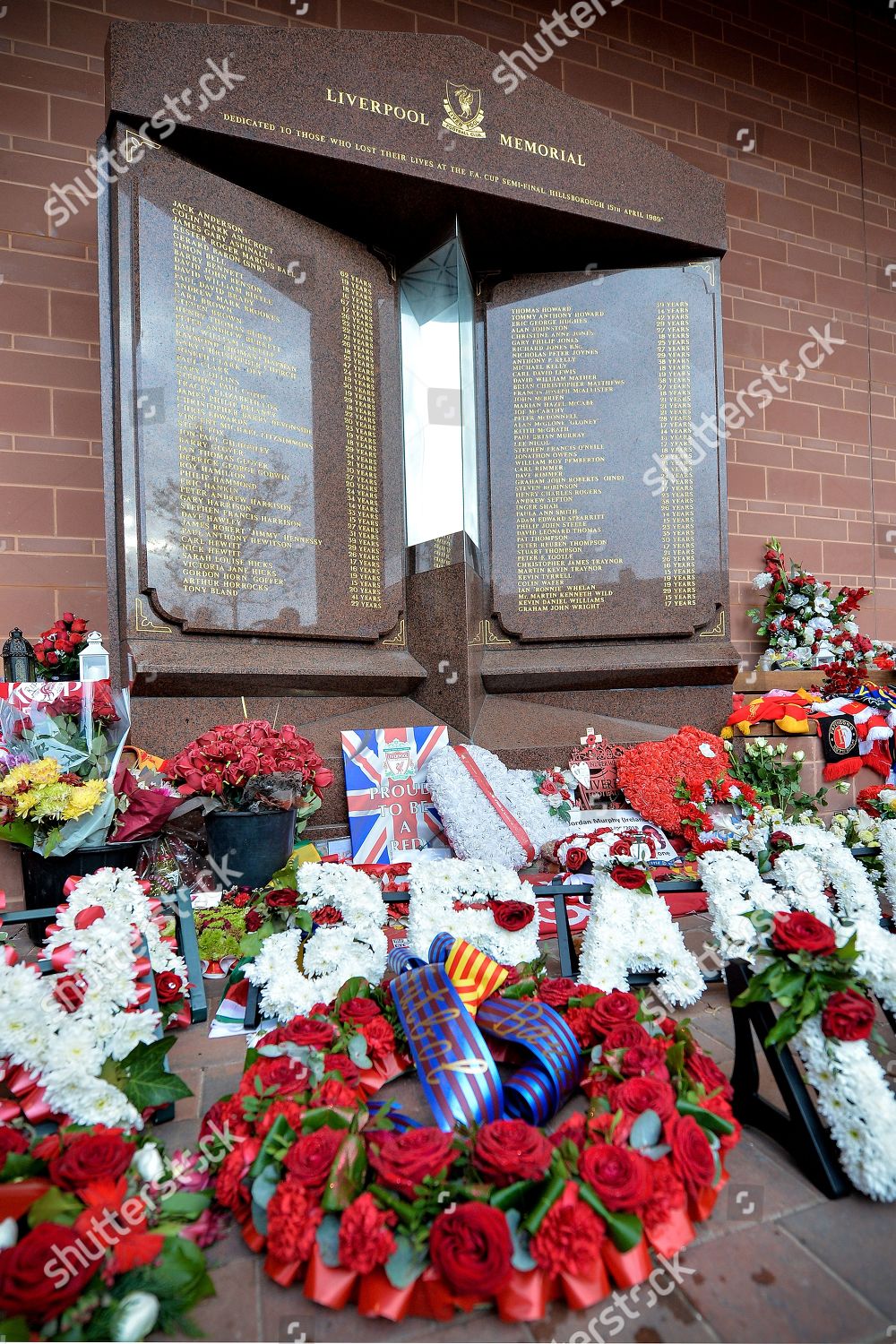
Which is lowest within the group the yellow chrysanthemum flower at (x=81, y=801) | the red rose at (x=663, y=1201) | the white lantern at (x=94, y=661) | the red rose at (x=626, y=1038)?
the red rose at (x=663, y=1201)

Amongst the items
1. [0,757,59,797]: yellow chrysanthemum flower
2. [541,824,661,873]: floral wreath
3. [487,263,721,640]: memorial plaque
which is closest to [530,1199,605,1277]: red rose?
[541,824,661,873]: floral wreath

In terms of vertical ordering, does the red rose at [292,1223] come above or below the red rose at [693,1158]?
below

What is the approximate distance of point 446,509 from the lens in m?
3.89

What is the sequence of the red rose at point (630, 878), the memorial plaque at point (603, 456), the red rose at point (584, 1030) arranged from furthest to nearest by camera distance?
the memorial plaque at point (603, 456)
the red rose at point (630, 878)
the red rose at point (584, 1030)

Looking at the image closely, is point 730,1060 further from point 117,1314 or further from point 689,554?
point 689,554

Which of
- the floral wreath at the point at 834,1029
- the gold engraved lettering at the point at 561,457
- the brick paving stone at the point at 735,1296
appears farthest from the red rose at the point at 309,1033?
the gold engraved lettering at the point at 561,457

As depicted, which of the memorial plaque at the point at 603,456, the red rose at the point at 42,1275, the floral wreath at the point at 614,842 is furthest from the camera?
the memorial plaque at the point at 603,456

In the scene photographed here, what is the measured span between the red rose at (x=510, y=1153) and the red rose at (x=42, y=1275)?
52cm

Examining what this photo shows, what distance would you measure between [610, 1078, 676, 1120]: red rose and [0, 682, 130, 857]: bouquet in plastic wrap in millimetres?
1711

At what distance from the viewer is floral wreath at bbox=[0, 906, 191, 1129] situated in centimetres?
121

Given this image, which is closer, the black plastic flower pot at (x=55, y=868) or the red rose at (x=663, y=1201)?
the red rose at (x=663, y=1201)

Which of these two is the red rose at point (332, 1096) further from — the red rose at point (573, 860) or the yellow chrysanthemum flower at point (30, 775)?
the yellow chrysanthemum flower at point (30, 775)

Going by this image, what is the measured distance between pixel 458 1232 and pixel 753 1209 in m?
0.55

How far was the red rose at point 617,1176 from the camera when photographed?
3.24ft
